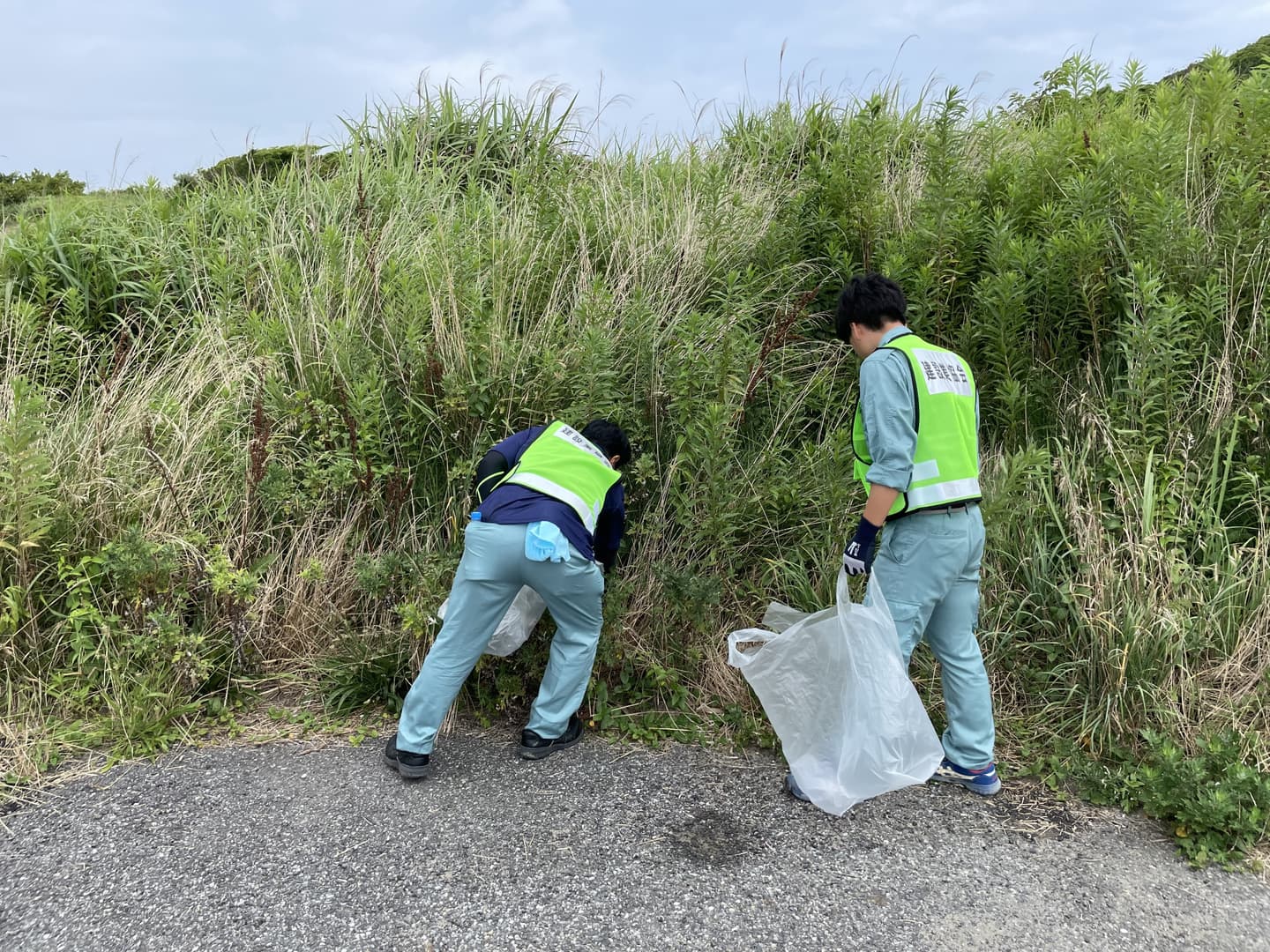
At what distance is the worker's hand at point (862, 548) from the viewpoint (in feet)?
9.20

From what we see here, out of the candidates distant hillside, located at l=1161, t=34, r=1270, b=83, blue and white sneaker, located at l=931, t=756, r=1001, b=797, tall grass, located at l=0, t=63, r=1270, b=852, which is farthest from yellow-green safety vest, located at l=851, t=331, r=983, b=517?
distant hillside, located at l=1161, t=34, r=1270, b=83

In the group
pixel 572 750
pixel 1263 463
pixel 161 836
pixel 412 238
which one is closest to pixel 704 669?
pixel 572 750

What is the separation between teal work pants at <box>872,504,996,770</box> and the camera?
9.19 feet

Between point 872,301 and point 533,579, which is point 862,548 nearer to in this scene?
point 872,301

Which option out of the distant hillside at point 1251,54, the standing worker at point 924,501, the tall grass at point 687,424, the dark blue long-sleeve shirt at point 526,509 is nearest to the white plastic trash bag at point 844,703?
the standing worker at point 924,501

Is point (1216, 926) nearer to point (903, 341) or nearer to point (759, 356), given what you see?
point (903, 341)

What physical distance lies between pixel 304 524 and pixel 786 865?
2.81 metres

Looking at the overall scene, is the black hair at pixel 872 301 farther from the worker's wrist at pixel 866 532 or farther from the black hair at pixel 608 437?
the black hair at pixel 608 437

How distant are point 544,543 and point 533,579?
18 centimetres

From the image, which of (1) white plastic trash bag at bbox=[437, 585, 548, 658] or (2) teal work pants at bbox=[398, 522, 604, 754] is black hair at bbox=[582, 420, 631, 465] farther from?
(1) white plastic trash bag at bbox=[437, 585, 548, 658]

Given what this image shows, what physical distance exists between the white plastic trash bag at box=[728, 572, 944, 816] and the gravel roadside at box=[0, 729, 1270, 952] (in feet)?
0.78

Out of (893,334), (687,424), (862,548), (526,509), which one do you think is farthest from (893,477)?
(526,509)

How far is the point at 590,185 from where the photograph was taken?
5.85m

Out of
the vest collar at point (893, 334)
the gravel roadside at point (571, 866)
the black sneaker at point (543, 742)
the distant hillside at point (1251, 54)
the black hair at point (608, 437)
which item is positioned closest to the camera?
the gravel roadside at point (571, 866)
